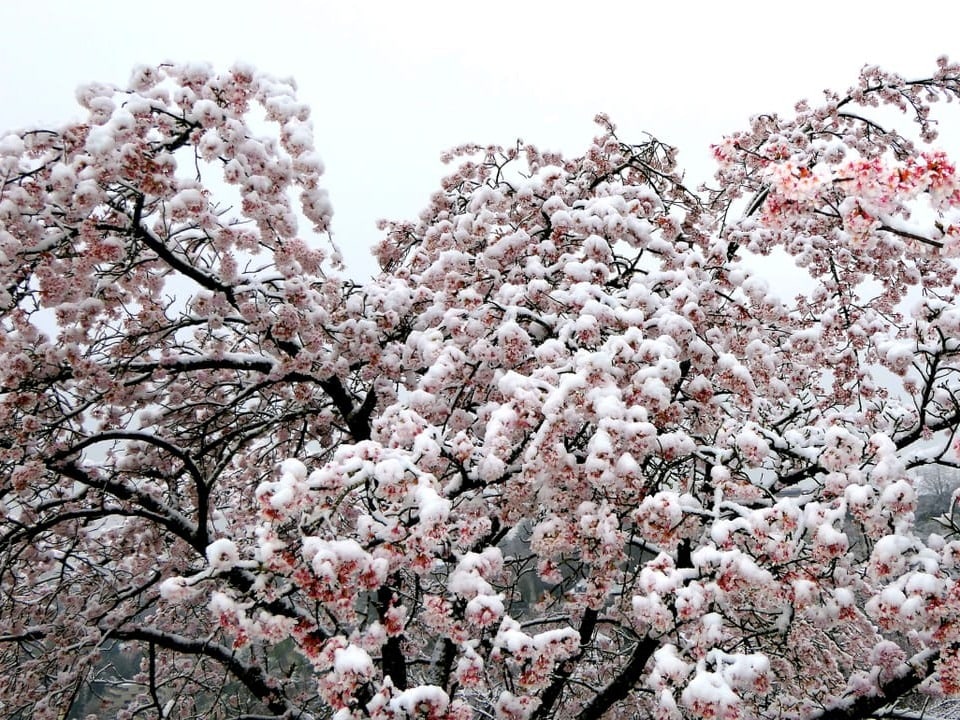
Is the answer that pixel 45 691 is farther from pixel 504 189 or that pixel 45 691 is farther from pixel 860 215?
pixel 860 215

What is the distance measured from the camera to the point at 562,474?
3611mm

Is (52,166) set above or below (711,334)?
above

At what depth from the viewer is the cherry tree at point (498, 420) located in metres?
3.16

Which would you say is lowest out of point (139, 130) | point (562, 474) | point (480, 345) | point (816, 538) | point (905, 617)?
point (905, 617)

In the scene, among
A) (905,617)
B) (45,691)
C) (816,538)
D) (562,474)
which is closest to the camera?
(905,617)

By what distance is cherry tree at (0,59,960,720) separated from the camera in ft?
10.4

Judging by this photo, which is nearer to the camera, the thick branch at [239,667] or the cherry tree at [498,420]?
the cherry tree at [498,420]

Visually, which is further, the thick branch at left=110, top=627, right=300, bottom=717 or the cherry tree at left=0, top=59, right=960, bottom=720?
the thick branch at left=110, top=627, right=300, bottom=717

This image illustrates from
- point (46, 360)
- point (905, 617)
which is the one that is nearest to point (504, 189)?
point (46, 360)

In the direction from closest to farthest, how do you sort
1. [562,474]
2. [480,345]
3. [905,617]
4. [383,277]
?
[905,617], [562,474], [480,345], [383,277]

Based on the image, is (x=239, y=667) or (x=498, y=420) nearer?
(x=498, y=420)

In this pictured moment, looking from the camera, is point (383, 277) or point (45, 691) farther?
point (383, 277)

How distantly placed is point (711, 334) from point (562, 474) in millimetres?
2132

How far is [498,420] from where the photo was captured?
11.5ft
